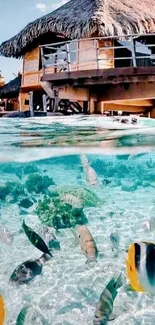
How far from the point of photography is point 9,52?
42.7ft

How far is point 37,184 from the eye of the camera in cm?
752

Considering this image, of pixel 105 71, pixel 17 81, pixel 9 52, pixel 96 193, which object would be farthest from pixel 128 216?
pixel 17 81

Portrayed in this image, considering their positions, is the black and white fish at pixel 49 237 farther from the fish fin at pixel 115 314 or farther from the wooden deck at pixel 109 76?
the wooden deck at pixel 109 76

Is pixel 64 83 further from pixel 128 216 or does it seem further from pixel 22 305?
pixel 22 305

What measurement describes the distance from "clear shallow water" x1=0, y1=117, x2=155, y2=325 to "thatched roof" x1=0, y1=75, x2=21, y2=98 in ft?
23.0

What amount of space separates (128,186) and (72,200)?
79.8 inches

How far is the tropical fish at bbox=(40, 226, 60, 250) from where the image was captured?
217 inches

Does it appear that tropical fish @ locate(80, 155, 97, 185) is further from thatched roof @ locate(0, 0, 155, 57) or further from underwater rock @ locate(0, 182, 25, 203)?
thatched roof @ locate(0, 0, 155, 57)

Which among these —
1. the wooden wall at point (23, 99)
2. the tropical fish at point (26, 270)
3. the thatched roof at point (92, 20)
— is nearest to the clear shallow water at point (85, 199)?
the tropical fish at point (26, 270)

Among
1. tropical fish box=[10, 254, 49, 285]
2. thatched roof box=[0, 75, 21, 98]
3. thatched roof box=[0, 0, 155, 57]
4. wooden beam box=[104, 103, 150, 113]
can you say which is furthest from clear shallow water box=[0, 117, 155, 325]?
thatched roof box=[0, 75, 21, 98]

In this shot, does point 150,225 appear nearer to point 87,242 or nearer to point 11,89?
point 87,242

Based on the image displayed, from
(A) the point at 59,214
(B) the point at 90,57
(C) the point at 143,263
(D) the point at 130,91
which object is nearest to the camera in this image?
(C) the point at 143,263

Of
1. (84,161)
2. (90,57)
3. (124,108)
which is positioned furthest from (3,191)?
(90,57)

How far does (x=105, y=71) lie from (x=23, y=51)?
603cm
